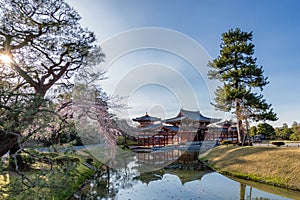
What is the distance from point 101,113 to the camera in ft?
19.6

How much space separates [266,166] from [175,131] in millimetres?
16615

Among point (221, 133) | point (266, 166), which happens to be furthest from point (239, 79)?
point (221, 133)

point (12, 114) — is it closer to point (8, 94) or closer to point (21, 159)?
point (8, 94)

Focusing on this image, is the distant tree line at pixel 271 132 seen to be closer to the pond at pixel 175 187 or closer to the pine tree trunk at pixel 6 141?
the pond at pixel 175 187

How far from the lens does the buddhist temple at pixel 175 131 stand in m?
25.6

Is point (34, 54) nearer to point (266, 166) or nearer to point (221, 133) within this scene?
point (266, 166)

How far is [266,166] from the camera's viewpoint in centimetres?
1020

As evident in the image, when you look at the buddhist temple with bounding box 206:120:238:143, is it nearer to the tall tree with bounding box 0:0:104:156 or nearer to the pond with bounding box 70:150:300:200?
the pond with bounding box 70:150:300:200

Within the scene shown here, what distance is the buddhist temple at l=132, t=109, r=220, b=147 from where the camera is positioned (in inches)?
1008

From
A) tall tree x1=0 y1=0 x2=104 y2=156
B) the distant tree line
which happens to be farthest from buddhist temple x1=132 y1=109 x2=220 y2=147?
tall tree x1=0 y1=0 x2=104 y2=156

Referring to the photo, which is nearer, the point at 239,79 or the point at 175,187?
the point at 175,187

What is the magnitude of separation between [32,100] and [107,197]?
6059 millimetres

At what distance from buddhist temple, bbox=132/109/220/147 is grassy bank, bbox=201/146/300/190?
12350mm

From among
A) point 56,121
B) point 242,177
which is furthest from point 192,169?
point 56,121
